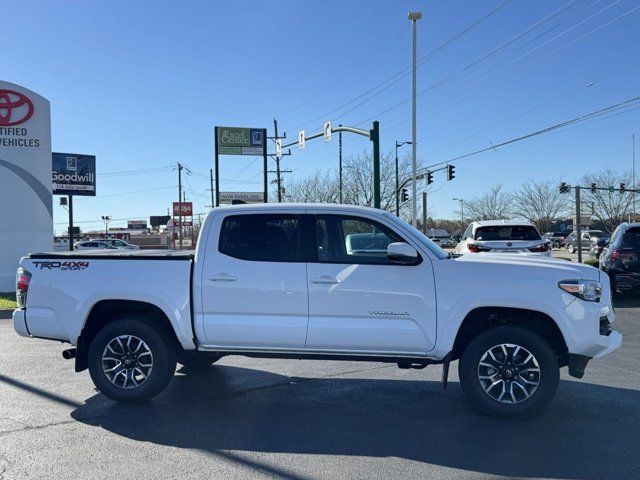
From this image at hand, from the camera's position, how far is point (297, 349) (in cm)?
550

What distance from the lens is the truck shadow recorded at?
14.4 ft

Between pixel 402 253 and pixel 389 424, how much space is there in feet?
5.10

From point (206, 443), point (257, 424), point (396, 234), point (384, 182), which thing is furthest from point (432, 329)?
point (384, 182)

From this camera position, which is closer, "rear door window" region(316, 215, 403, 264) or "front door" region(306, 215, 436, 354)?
"front door" region(306, 215, 436, 354)

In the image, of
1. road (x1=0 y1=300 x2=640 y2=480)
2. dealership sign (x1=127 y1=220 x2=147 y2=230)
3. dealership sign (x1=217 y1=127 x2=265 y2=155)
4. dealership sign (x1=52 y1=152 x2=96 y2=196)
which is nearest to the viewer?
road (x1=0 y1=300 x2=640 y2=480)

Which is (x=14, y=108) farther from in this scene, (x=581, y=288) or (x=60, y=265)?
(x=581, y=288)

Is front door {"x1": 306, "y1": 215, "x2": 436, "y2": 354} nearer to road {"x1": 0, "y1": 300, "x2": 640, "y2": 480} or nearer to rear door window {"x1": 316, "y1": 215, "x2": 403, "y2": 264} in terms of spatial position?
rear door window {"x1": 316, "y1": 215, "x2": 403, "y2": 264}

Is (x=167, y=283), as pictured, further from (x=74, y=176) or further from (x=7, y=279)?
(x=74, y=176)

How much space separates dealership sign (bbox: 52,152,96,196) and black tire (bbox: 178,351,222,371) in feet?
71.5

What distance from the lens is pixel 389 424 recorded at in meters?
5.16

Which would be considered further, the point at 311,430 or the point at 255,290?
the point at 255,290

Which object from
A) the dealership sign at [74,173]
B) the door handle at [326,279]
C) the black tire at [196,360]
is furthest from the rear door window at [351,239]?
the dealership sign at [74,173]

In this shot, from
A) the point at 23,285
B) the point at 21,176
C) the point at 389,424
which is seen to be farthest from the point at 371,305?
the point at 21,176

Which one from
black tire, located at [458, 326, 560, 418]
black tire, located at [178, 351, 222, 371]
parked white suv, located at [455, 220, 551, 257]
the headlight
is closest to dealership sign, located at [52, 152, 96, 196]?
parked white suv, located at [455, 220, 551, 257]
